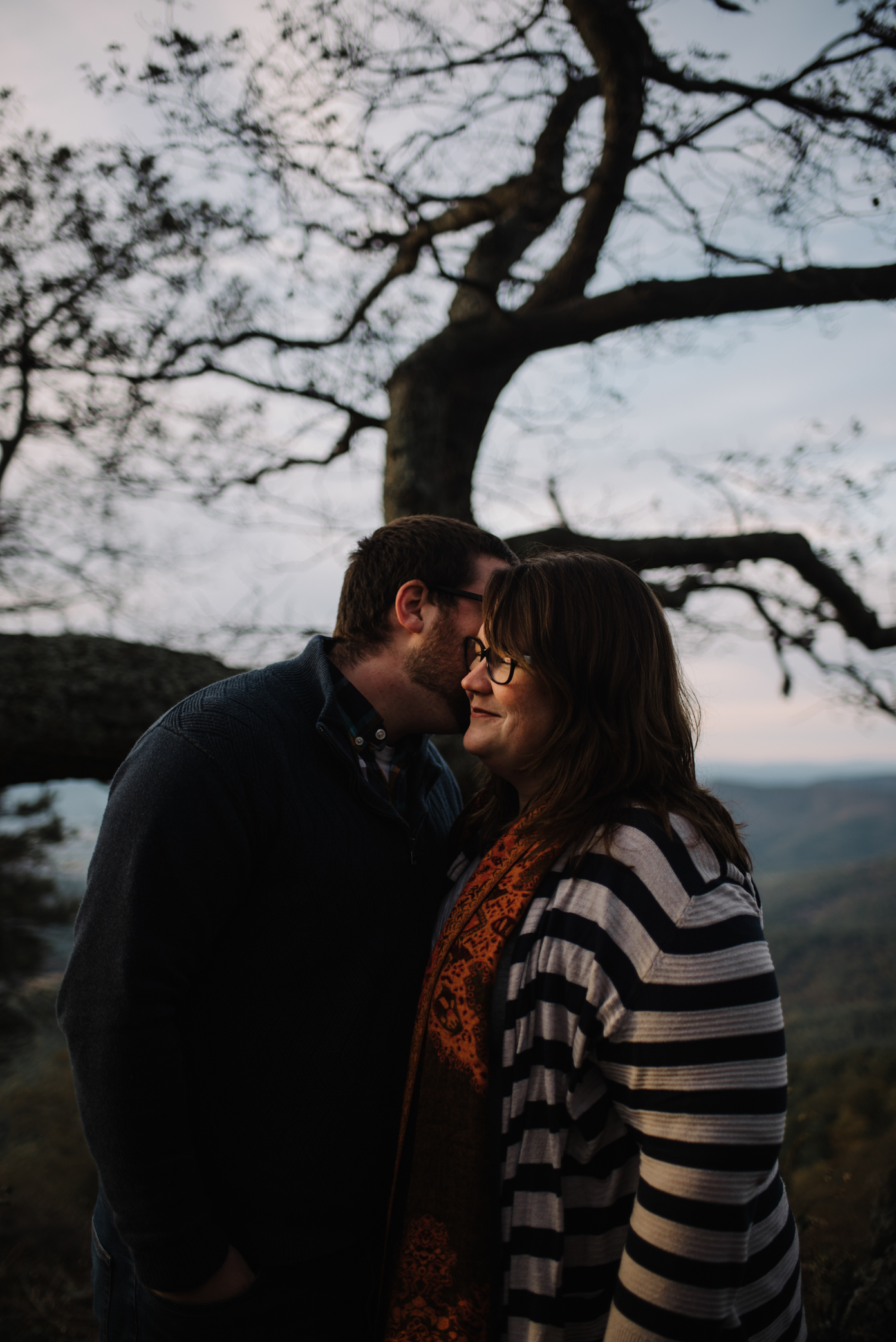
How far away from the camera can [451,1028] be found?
4.56 ft

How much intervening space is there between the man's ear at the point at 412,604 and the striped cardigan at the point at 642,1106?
737 mm

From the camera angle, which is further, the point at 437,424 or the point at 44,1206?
the point at 437,424

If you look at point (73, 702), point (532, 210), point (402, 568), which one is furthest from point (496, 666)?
point (532, 210)

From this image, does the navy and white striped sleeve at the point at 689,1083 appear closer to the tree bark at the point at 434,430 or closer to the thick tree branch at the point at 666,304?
the tree bark at the point at 434,430

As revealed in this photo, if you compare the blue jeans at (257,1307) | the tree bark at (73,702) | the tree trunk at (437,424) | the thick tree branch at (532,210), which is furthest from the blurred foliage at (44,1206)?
the thick tree branch at (532,210)

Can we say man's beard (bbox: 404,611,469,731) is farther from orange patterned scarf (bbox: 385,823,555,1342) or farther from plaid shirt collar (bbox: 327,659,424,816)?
orange patterned scarf (bbox: 385,823,555,1342)

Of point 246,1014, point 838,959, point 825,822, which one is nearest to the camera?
point 246,1014

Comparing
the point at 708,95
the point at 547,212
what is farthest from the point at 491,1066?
the point at 547,212

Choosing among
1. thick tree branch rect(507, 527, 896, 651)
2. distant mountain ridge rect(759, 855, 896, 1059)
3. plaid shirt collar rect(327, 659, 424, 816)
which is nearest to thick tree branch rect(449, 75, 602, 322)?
thick tree branch rect(507, 527, 896, 651)

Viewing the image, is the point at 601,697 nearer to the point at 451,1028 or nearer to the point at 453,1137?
the point at 451,1028

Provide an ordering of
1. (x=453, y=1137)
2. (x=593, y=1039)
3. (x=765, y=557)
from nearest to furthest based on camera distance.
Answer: (x=593, y=1039) → (x=453, y=1137) → (x=765, y=557)

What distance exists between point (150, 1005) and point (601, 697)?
3.28 ft

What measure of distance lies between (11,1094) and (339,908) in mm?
4828

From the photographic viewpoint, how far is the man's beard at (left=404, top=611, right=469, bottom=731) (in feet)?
6.15
